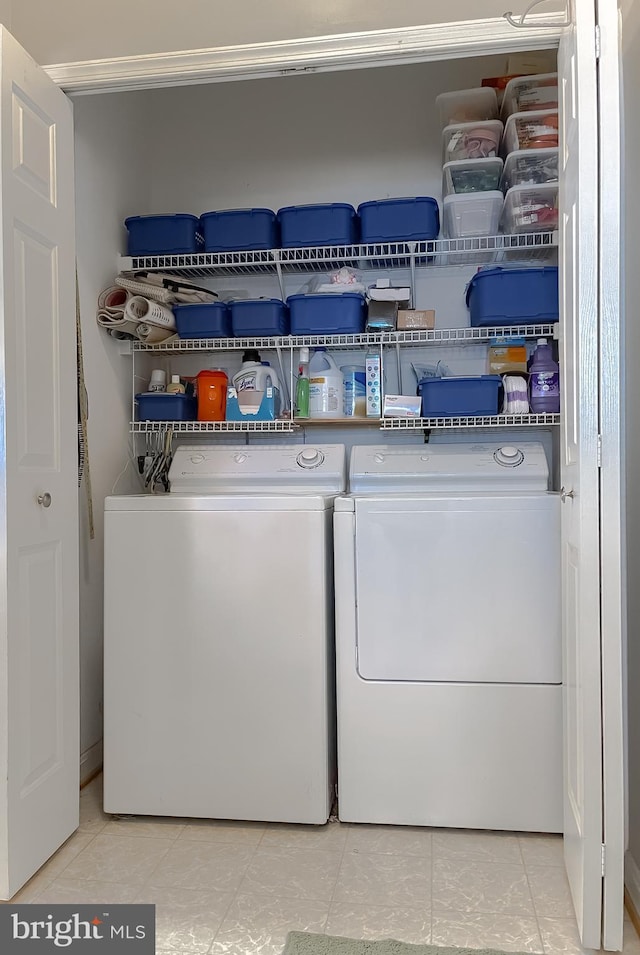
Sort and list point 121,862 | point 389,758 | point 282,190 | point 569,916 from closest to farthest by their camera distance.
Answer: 1. point 569,916
2. point 121,862
3. point 389,758
4. point 282,190

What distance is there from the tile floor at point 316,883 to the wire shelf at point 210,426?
1.34 metres

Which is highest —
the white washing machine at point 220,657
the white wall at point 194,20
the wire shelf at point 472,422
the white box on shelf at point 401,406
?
the white wall at point 194,20

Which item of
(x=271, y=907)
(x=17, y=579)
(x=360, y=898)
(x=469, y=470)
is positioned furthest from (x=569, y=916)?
(x=17, y=579)

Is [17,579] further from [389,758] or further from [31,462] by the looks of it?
[389,758]

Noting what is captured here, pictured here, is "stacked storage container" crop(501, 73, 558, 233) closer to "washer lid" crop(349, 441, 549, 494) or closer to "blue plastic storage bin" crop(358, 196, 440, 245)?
"blue plastic storage bin" crop(358, 196, 440, 245)

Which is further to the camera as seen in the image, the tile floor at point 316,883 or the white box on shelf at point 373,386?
the white box on shelf at point 373,386

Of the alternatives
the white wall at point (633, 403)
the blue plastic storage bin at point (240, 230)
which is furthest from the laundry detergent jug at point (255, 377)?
the white wall at point (633, 403)

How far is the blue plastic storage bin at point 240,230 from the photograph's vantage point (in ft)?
8.89

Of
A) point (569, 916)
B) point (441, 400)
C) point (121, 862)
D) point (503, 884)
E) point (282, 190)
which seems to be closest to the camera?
point (569, 916)

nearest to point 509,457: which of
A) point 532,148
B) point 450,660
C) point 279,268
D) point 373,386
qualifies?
point 373,386

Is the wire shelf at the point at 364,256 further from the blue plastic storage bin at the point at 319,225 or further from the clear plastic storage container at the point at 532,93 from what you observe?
the clear plastic storage container at the point at 532,93

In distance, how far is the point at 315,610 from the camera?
216cm

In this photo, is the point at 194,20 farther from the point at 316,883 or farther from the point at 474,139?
the point at 316,883

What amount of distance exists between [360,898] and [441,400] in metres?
1.55
